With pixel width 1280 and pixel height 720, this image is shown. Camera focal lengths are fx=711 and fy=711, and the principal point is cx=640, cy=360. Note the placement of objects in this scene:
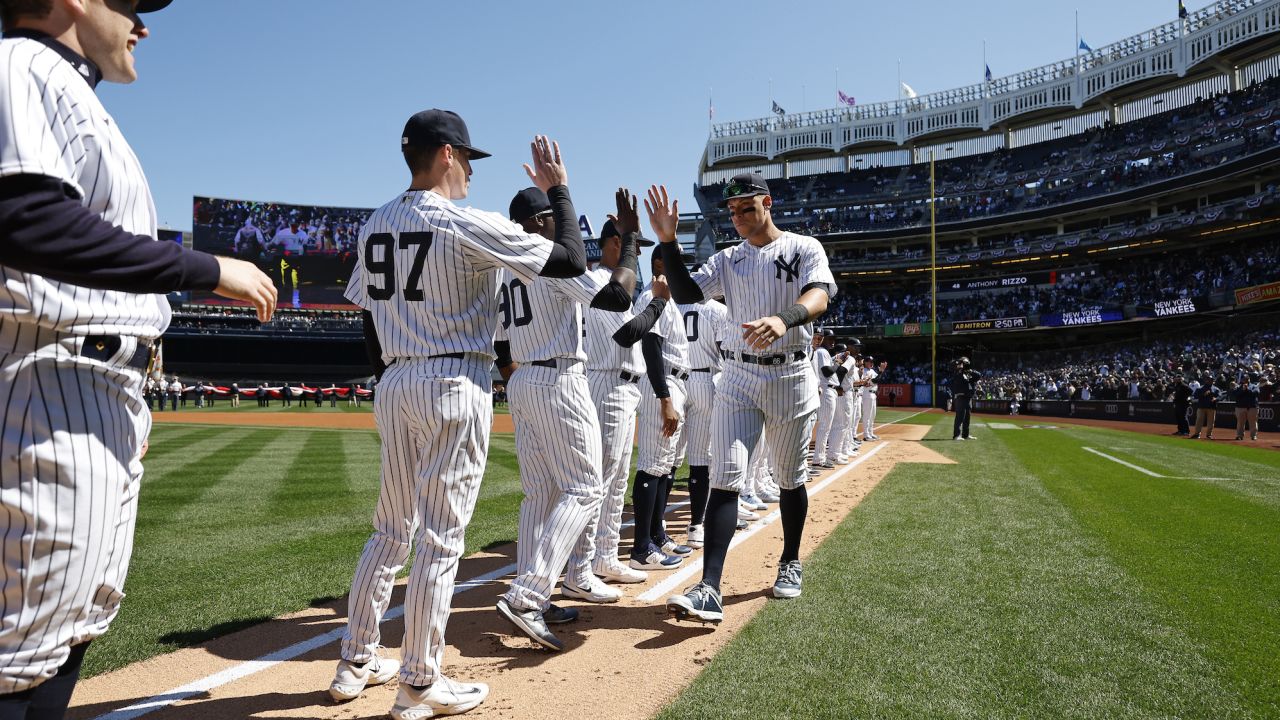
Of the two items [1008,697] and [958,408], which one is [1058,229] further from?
[1008,697]

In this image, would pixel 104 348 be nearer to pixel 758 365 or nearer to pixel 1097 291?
pixel 758 365

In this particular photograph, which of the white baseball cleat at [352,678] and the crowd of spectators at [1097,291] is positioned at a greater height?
the crowd of spectators at [1097,291]

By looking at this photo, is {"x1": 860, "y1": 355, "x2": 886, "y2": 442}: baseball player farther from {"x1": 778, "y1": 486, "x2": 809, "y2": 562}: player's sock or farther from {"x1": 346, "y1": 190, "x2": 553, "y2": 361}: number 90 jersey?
{"x1": 346, "y1": 190, "x2": 553, "y2": 361}: number 90 jersey

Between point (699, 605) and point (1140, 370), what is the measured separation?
3290 centimetres

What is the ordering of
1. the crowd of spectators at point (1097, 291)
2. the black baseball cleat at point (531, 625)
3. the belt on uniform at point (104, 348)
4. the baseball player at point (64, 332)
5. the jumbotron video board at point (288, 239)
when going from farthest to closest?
the jumbotron video board at point (288, 239) → the crowd of spectators at point (1097, 291) → the black baseball cleat at point (531, 625) → the belt on uniform at point (104, 348) → the baseball player at point (64, 332)

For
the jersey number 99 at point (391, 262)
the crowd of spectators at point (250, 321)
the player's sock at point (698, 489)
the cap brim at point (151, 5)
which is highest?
the crowd of spectators at point (250, 321)

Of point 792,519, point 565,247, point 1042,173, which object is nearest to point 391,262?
point 565,247

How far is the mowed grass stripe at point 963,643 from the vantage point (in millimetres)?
2588

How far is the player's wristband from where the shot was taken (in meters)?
3.36

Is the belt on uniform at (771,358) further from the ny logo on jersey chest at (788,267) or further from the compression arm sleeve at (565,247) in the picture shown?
the compression arm sleeve at (565,247)

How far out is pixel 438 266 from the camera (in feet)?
8.48

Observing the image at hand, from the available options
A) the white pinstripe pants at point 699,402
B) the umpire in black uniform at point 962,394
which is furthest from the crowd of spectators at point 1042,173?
the white pinstripe pants at point 699,402

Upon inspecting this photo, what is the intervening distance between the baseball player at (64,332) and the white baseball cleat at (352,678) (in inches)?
50.5

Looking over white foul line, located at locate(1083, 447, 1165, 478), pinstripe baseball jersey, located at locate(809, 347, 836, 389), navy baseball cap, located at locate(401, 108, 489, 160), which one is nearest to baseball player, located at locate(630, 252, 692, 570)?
navy baseball cap, located at locate(401, 108, 489, 160)
